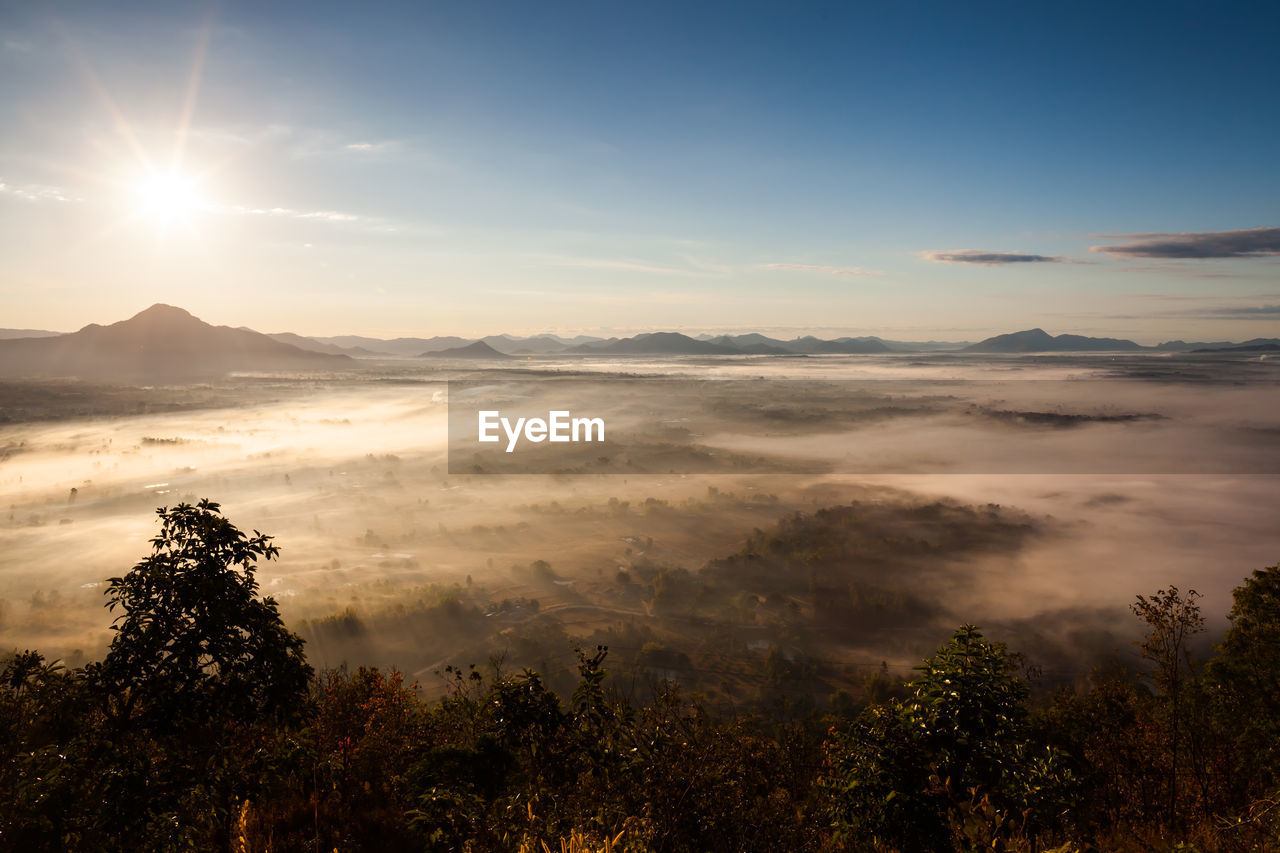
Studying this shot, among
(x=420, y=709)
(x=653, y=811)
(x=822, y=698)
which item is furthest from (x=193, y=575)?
(x=822, y=698)

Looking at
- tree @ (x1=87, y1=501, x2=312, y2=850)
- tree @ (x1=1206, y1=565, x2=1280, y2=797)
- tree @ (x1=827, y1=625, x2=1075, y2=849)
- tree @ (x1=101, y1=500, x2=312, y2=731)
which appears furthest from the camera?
tree @ (x1=1206, y1=565, x2=1280, y2=797)

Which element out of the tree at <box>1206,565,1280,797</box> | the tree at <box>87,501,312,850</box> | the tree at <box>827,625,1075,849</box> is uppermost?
the tree at <box>87,501,312,850</box>

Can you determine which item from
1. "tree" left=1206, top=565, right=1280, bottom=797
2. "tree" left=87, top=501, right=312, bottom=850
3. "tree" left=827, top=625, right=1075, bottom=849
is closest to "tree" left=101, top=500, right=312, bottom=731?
"tree" left=87, top=501, right=312, bottom=850

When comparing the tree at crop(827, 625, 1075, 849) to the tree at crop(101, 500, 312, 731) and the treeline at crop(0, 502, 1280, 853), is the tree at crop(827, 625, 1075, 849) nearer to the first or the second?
the treeline at crop(0, 502, 1280, 853)

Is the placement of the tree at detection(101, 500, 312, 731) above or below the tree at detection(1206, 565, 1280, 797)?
above

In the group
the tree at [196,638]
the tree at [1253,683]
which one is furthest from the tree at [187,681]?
the tree at [1253,683]

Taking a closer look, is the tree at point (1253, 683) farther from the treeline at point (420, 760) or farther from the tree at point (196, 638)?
the tree at point (196, 638)

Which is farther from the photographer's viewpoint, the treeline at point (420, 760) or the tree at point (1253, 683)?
the tree at point (1253, 683)

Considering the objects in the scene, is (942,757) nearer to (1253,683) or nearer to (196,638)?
(196,638)

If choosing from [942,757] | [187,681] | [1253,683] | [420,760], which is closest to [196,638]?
[187,681]

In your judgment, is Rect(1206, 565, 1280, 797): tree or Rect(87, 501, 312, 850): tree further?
Rect(1206, 565, 1280, 797): tree
